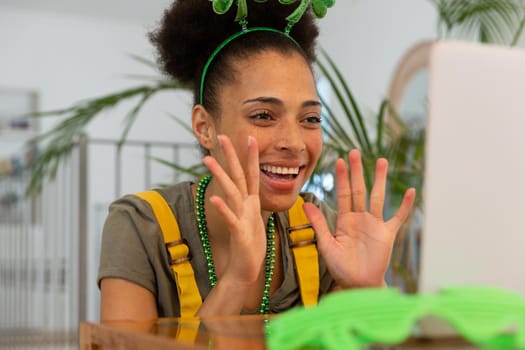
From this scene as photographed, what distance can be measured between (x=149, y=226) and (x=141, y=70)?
5.97 meters

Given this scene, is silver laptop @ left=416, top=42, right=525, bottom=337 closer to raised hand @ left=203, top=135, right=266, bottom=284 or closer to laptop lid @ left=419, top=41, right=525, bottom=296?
laptop lid @ left=419, top=41, right=525, bottom=296

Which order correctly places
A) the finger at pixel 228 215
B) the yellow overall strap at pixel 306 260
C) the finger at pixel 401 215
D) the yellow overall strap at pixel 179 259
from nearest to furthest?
the finger at pixel 228 215, the finger at pixel 401 215, the yellow overall strap at pixel 179 259, the yellow overall strap at pixel 306 260

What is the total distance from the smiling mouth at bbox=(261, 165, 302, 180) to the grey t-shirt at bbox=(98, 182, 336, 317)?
6.0 inches

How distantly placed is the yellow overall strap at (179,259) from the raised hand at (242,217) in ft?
0.57

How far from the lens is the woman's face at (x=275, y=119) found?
4.43ft

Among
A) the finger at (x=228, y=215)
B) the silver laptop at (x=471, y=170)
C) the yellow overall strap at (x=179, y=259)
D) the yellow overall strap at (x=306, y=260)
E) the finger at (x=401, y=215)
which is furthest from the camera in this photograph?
the yellow overall strap at (x=306, y=260)

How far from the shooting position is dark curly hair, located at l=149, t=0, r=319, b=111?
1.45 metres

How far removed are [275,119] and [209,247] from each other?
26 cm

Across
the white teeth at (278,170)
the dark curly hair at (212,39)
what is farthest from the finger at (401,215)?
the dark curly hair at (212,39)

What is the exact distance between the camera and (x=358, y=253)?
1062 mm

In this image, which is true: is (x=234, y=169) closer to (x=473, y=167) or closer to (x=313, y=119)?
(x=313, y=119)

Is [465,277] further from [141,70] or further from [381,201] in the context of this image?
[141,70]

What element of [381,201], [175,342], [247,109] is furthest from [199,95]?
[175,342]

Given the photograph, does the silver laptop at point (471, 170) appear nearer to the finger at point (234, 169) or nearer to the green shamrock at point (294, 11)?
the finger at point (234, 169)
